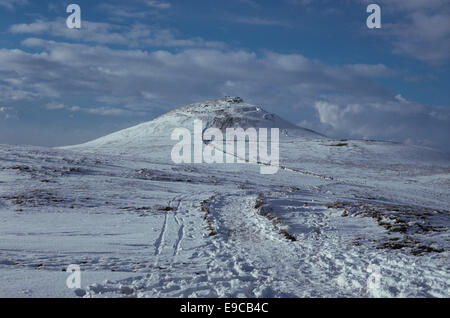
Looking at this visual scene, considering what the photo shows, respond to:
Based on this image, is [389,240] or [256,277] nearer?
[256,277]

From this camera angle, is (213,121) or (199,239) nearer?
(199,239)

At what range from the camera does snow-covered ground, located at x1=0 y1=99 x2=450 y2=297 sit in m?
10.5

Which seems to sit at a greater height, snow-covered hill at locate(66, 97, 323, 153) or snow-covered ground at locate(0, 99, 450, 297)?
snow-covered hill at locate(66, 97, 323, 153)

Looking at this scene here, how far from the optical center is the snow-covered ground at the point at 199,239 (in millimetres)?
10531

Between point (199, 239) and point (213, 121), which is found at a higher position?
point (213, 121)

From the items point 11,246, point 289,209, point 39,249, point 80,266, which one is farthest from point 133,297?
point 289,209

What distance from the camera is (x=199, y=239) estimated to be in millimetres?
16484

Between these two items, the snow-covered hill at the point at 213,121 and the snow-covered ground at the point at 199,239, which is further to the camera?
the snow-covered hill at the point at 213,121

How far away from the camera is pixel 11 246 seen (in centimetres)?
1392

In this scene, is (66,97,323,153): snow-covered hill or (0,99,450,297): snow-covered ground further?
(66,97,323,153): snow-covered hill

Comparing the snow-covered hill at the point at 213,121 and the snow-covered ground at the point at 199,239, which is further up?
the snow-covered hill at the point at 213,121
